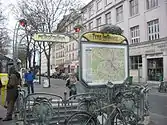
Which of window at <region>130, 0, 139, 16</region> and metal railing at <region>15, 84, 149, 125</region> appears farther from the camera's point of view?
window at <region>130, 0, 139, 16</region>

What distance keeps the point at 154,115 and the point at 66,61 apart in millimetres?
72906

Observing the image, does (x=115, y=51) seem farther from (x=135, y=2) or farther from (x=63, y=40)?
(x=135, y=2)

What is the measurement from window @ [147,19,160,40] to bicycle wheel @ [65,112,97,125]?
27854mm

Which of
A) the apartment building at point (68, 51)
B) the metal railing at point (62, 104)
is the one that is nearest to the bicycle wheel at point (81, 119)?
the metal railing at point (62, 104)

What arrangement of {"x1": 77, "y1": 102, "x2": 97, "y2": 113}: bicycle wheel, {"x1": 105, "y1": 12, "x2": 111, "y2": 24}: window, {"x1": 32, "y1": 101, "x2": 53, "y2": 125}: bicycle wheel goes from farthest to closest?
{"x1": 105, "y1": 12, "x2": 111, "y2": 24}: window, {"x1": 32, "y1": 101, "x2": 53, "y2": 125}: bicycle wheel, {"x1": 77, "y1": 102, "x2": 97, "y2": 113}: bicycle wheel

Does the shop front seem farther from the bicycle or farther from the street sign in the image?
the bicycle

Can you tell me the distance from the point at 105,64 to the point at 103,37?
803 millimetres

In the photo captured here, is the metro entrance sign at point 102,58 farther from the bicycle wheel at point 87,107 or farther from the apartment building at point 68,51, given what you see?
the apartment building at point 68,51

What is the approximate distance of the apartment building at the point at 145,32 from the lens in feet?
104

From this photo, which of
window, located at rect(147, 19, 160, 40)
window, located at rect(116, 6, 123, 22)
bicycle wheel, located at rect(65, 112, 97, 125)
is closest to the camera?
bicycle wheel, located at rect(65, 112, 97, 125)

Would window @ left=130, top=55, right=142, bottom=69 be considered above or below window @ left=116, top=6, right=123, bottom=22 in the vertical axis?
below

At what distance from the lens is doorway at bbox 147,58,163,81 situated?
3283 cm

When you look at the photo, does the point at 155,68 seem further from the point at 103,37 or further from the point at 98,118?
the point at 98,118

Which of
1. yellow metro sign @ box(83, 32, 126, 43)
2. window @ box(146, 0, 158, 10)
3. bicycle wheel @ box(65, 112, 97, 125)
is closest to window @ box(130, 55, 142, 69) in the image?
window @ box(146, 0, 158, 10)
